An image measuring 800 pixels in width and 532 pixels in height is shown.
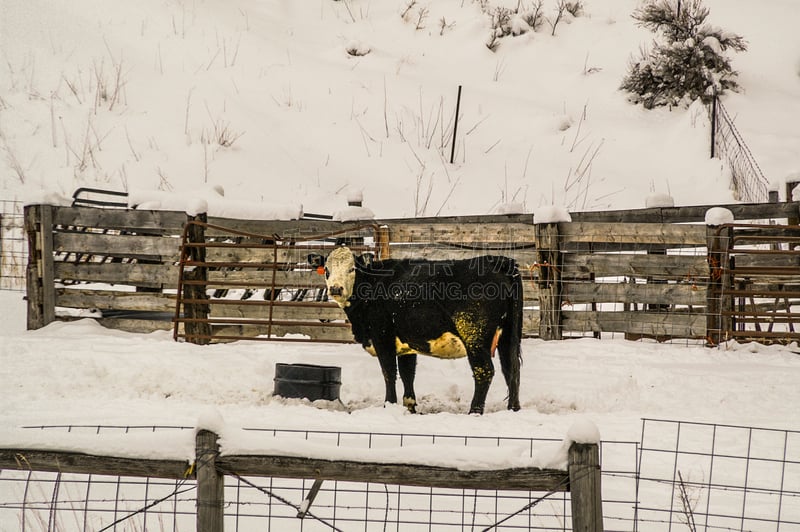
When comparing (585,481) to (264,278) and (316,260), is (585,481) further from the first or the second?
(264,278)

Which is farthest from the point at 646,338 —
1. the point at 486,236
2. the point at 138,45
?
the point at 138,45

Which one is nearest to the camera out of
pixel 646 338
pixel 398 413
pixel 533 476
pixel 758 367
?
pixel 533 476

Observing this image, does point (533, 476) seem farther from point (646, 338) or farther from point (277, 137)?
point (277, 137)

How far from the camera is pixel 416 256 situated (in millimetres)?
9383

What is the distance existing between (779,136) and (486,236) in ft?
31.9

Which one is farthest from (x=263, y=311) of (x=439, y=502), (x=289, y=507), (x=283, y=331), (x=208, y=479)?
(x=208, y=479)

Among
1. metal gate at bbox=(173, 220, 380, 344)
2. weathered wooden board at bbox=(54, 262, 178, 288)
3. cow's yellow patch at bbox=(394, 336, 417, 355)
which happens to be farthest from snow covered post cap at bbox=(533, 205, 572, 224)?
weathered wooden board at bbox=(54, 262, 178, 288)

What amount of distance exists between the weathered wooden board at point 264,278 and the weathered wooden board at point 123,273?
521mm

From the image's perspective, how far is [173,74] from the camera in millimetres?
17719

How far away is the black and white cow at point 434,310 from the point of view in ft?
20.5

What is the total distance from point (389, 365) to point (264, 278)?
147 inches

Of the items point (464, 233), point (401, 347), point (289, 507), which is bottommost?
point (289, 507)

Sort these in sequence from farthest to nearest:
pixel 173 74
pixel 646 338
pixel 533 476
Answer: pixel 173 74 < pixel 646 338 < pixel 533 476

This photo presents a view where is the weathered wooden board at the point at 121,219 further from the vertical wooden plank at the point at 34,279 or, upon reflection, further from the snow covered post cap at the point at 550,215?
the snow covered post cap at the point at 550,215
